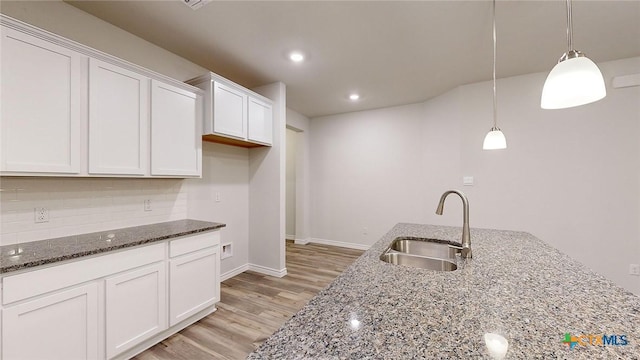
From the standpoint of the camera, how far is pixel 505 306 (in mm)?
822

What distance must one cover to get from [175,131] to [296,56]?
145cm

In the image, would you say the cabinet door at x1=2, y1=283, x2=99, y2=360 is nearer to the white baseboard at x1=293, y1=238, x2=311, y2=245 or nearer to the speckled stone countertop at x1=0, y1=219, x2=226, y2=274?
the speckled stone countertop at x1=0, y1=219, x2=226, y2=274

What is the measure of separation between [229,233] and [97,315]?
171 cm

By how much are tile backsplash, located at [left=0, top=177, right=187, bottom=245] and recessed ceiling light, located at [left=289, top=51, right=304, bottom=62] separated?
181cm

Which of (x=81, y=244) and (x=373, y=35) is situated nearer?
(x=81, y=244)

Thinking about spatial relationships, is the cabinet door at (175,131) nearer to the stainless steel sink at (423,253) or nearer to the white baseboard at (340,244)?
the stainless steel sink at (423,253)

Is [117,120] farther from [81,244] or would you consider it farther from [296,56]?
[296,56]

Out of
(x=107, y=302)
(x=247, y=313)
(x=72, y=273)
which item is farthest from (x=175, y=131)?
(x=247, y=313)

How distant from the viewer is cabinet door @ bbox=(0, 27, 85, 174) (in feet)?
4.62

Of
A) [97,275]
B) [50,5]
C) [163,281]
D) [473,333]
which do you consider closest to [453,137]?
[473,333]

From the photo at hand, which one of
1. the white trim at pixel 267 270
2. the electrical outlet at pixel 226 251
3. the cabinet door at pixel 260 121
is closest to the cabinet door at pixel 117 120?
the cabinet door at pixel 260 121

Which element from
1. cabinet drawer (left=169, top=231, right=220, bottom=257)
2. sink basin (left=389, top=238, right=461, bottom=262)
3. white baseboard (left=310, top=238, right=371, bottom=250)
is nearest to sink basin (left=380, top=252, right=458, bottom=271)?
sink basin (left=389, top=238, right=461, bottom=262)

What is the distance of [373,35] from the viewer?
2281 millimetres

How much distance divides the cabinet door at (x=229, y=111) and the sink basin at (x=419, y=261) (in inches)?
81.1
